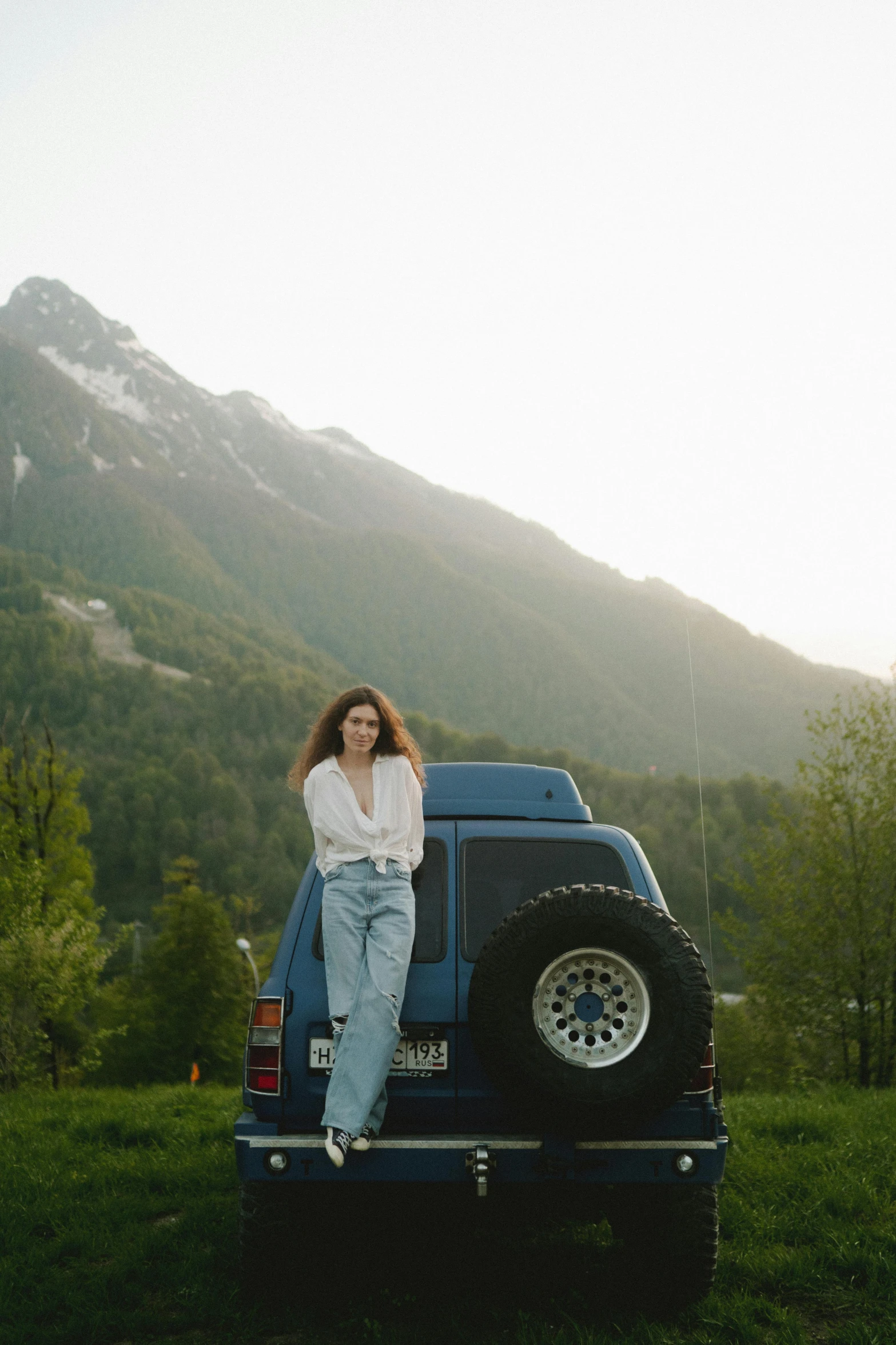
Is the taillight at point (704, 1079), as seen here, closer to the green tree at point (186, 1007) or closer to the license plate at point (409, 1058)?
the license plate at point (409, 1058)

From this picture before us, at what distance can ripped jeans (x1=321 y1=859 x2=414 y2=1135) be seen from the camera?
341cm

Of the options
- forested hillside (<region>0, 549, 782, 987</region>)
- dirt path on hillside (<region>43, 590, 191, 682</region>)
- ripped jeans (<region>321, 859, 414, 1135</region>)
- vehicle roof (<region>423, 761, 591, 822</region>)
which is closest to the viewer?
ripped jeans (<region>321, 859, 414, 1135</region>)

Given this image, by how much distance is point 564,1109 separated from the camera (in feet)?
10.9

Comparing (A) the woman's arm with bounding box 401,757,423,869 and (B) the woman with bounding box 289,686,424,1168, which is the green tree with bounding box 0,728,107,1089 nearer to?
(B) the woman with bounding box 289,686,424,1168

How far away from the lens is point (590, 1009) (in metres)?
3.44

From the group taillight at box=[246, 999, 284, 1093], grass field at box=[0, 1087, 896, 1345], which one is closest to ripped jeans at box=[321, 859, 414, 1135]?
taillight at box=[246, 999, 284, 1093]

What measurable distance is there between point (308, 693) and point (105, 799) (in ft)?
121

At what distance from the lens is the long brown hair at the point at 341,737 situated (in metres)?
4.16

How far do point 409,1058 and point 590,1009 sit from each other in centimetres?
68

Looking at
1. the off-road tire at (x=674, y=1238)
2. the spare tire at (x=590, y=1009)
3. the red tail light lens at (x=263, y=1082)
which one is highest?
the spare tire at (x=590, y=1009)

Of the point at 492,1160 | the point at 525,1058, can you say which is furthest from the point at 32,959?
the point at 525,1058

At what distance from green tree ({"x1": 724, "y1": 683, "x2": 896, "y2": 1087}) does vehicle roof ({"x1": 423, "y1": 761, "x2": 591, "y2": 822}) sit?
11851 mm

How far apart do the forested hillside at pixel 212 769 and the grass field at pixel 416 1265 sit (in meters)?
52.5

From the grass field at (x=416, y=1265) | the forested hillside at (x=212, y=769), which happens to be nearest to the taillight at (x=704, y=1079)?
the grass field at (x=416, y=1265)
